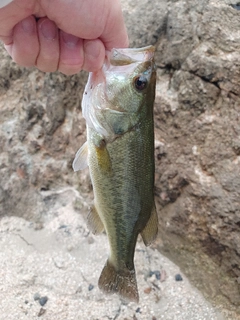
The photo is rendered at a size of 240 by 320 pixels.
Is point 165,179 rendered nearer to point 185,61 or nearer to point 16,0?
point 185,61

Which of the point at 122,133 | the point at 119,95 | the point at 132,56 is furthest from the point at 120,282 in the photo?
the point at 132,56

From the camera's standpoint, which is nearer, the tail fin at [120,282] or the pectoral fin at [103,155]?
the pectoral fin at [103,155]

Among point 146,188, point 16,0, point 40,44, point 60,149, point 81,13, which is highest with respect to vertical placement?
→ point 16,0

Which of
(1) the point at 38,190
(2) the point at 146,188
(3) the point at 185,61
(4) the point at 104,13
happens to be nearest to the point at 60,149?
(1) the point at 38,190

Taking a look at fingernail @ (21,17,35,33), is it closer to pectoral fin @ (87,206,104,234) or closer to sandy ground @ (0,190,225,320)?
pectoral fin @ (87,206,104,234)

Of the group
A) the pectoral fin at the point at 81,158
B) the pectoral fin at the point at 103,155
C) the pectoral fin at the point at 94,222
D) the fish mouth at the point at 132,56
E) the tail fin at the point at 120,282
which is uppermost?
the fish mouth at the point at 132,56

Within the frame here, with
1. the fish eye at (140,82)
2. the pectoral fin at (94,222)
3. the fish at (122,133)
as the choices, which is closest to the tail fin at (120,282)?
the pectoral fin at (94,222)

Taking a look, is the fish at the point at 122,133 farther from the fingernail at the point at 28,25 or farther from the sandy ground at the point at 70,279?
the sandy ground at the point at 70,279
